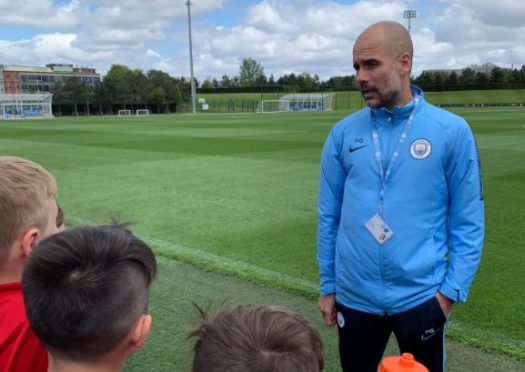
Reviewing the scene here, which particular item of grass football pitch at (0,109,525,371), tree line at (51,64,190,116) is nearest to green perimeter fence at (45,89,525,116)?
tree line at (51,64,190,116)

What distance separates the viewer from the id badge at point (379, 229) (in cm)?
244

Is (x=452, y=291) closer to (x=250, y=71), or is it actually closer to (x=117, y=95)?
(x=117, y=95)

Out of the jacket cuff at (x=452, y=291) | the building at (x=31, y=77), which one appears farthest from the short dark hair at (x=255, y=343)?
the building at (x=31, y=77)

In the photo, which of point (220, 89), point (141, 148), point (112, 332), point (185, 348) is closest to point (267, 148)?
point (141, 148)

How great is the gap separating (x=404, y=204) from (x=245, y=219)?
529 cm

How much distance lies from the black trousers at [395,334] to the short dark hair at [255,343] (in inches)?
43.1

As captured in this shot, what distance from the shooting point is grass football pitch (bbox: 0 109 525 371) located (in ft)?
14.2

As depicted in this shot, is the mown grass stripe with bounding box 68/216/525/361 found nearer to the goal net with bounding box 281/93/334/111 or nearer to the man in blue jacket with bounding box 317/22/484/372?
the man in blue jacket with bounding box 317/22/484/372

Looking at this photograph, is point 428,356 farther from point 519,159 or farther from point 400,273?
point 519,159

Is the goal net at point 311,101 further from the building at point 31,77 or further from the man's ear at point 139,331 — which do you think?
the man's ear at point 139,331

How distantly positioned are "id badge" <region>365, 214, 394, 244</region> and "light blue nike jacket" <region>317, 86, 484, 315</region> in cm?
2

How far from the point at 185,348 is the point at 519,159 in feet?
40.5

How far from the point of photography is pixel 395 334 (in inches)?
102

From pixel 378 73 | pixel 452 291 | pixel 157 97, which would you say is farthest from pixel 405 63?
pixel 157 97
